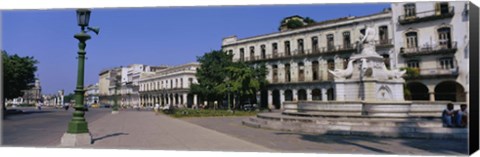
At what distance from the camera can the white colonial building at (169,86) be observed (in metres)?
51.7

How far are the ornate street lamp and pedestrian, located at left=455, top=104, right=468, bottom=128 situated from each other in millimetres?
8330

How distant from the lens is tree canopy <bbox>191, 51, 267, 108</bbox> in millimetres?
34156

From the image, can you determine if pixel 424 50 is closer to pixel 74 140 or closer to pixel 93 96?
pixel 74 140

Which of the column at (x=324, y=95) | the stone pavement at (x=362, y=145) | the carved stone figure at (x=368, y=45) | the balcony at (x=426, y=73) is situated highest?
the carved stone figure at (x=368, y=45)

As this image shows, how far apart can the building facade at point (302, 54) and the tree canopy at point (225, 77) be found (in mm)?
1814

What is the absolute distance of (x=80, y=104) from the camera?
9.31 m

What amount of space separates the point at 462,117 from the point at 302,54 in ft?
95.7

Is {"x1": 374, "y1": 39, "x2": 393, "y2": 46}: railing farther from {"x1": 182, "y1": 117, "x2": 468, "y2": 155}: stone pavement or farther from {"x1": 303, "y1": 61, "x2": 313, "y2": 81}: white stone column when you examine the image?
{"x1": 182, "y1": 117, "x2": 468, "y2": 155}: stone pavement

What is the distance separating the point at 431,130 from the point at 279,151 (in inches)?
159

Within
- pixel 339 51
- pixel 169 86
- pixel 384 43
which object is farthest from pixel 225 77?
pixel 169 86

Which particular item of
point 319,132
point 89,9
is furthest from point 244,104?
point 89,9

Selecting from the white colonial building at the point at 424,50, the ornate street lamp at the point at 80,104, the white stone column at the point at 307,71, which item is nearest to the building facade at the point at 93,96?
Result: the white stone column at the point at 307,71

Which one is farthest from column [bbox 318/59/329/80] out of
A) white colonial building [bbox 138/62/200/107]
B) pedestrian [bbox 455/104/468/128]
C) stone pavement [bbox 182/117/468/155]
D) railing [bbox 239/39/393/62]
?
pedestrian [bbox 455/104/468/128]

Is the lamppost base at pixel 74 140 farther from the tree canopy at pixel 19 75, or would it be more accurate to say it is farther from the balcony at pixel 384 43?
the balcony at pixel 384 43
